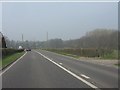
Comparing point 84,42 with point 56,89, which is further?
point 84,42

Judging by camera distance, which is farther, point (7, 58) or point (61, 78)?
point (7, 58)

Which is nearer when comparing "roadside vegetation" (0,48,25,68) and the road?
the road

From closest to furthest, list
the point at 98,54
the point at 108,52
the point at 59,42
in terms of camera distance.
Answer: the point at 108,52 → the point at 98,54 → the point at 59,42

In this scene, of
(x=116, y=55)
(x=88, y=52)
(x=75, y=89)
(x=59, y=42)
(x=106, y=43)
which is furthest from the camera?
(x=59, y=42)

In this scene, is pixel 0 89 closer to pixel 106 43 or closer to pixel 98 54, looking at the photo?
pixel 98 54

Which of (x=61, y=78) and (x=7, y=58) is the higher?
(x=61, y=78)

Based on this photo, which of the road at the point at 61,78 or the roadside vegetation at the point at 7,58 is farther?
the roadside vegetation at the point at 7,58

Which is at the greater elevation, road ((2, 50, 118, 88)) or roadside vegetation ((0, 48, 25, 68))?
road ((2, 50, 118, 88))

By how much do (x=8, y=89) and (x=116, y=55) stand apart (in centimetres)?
3671

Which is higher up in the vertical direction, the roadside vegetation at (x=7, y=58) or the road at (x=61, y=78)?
the road at (x=61, y=78)

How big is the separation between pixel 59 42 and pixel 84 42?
7884 cm

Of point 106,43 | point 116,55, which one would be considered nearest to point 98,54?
point 116,55

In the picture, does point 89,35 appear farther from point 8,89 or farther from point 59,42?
point 8,89

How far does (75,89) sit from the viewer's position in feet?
41.4
